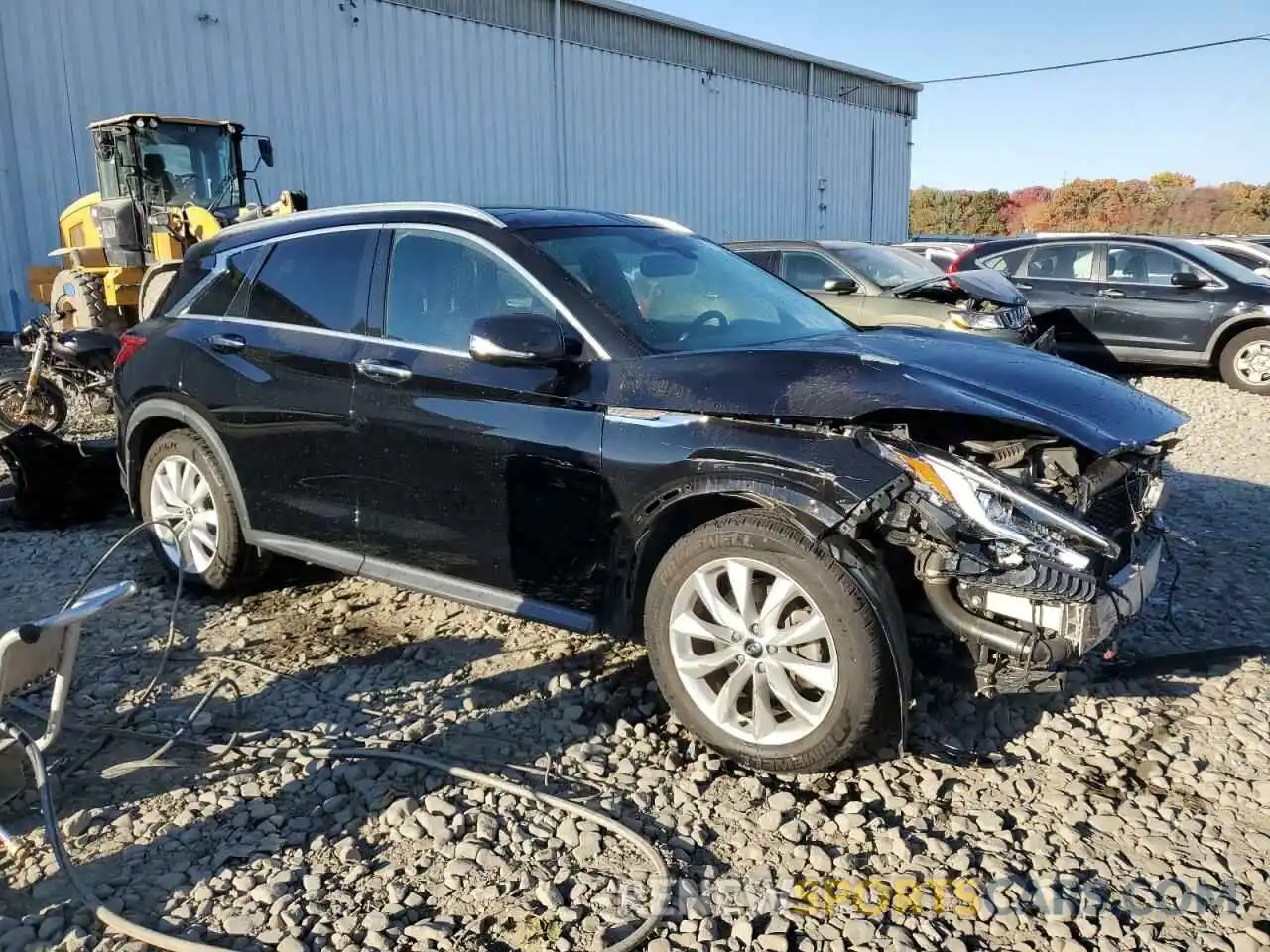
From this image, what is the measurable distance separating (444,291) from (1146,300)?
9.58 meters

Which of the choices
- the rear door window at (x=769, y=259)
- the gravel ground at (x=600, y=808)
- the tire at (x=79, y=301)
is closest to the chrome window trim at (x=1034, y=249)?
the rear door window at (x=769, y=259)

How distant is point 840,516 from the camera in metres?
3.06

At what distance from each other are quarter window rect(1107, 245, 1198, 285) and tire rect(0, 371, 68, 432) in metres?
10.9

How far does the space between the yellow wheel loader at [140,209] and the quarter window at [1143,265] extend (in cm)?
917

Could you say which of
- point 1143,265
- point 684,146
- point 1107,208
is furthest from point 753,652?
point 1107,208

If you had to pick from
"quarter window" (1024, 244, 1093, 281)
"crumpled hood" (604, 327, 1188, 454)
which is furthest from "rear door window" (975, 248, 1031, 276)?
"crumpled hood" (604, 327, 1188, 454)

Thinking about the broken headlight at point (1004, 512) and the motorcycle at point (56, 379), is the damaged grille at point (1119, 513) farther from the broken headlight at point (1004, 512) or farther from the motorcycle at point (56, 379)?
the motorcycle at point (56, 379)

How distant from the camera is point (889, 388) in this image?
3180 mm

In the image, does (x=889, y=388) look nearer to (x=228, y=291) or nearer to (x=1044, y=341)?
(x=228, y=291)

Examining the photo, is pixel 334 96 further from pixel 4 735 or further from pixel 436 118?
pixel 4 735

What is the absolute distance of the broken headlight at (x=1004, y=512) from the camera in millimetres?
3018

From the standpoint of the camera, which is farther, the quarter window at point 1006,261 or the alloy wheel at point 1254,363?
the quarter window at point 1006,261

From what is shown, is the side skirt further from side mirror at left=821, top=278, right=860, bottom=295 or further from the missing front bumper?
side mirror at left=821, top=278, right=860, bottom=295

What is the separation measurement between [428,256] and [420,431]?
731mm
